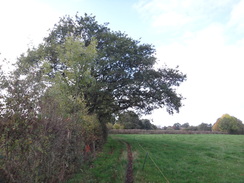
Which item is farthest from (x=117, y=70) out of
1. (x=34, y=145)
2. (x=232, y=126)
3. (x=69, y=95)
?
(x=232, y=126)

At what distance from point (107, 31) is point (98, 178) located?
17.2 meters

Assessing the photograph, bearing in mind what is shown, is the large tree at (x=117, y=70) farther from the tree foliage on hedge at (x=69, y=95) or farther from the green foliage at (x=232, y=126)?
the green foliage at (x=232, y=126)

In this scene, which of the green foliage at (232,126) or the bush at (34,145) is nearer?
the bush at (34,145)

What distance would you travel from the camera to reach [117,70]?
18.8m

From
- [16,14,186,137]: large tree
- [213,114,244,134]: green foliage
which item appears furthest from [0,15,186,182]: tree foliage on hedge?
[213,114,244,134]: green foliage

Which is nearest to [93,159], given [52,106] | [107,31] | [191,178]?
[191,178]

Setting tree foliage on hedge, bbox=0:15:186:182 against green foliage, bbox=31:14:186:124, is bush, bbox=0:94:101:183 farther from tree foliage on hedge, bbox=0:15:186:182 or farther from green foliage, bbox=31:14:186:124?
green foliage, bbox=31:14:186:124

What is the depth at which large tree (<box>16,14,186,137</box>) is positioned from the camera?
19.1 m

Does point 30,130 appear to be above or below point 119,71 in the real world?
below

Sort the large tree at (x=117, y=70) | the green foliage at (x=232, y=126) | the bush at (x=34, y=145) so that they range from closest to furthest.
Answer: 1. the bush at (x=34, y=145)
2. the large tree at (x=117, y=70)
3. the green foliage at (x=232, y=126)

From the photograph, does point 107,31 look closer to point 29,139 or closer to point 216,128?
point 29,139

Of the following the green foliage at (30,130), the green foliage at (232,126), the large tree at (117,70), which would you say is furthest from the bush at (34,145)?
the green foliage at (232,126)

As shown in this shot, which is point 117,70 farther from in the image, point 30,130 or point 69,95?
point 30,130

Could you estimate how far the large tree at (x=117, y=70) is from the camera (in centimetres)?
1914
